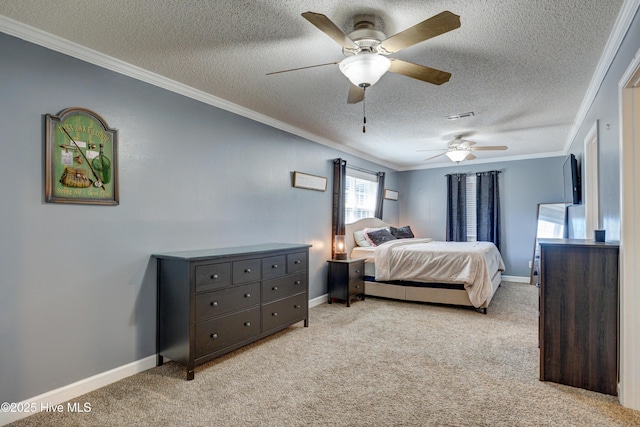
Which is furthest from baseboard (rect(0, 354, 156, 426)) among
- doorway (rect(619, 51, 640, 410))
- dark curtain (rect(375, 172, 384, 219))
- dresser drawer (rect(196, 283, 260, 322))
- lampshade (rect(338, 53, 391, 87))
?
dark curtain (rect(375, 172, 384, 219))

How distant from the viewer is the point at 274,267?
10.8 feet

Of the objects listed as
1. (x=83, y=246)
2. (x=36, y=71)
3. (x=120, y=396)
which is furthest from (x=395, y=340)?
(x=36, y=71)

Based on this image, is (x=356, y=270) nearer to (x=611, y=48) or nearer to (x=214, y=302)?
(x=214, y=302)

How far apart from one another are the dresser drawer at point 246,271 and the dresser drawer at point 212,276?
77mm

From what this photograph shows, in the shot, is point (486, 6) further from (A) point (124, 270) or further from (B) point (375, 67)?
→ (A) point (124, 270)

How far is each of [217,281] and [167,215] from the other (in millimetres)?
718

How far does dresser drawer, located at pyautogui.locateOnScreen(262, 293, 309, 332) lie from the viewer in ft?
10.4

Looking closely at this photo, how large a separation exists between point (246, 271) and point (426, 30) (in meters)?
2.24

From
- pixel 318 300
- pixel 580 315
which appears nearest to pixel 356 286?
pixel 318 300

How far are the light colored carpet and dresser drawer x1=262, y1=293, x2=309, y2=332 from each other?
16 centimetres

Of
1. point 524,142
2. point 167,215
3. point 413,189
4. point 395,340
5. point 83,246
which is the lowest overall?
point 395,340

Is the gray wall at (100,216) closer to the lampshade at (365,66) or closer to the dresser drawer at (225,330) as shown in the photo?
the dresser drawer at (225,330)

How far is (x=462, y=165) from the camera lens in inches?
269

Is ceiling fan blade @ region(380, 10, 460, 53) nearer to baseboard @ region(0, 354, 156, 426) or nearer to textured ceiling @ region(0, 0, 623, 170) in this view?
textured ceiling @ region(0, 0, 623, 170)
